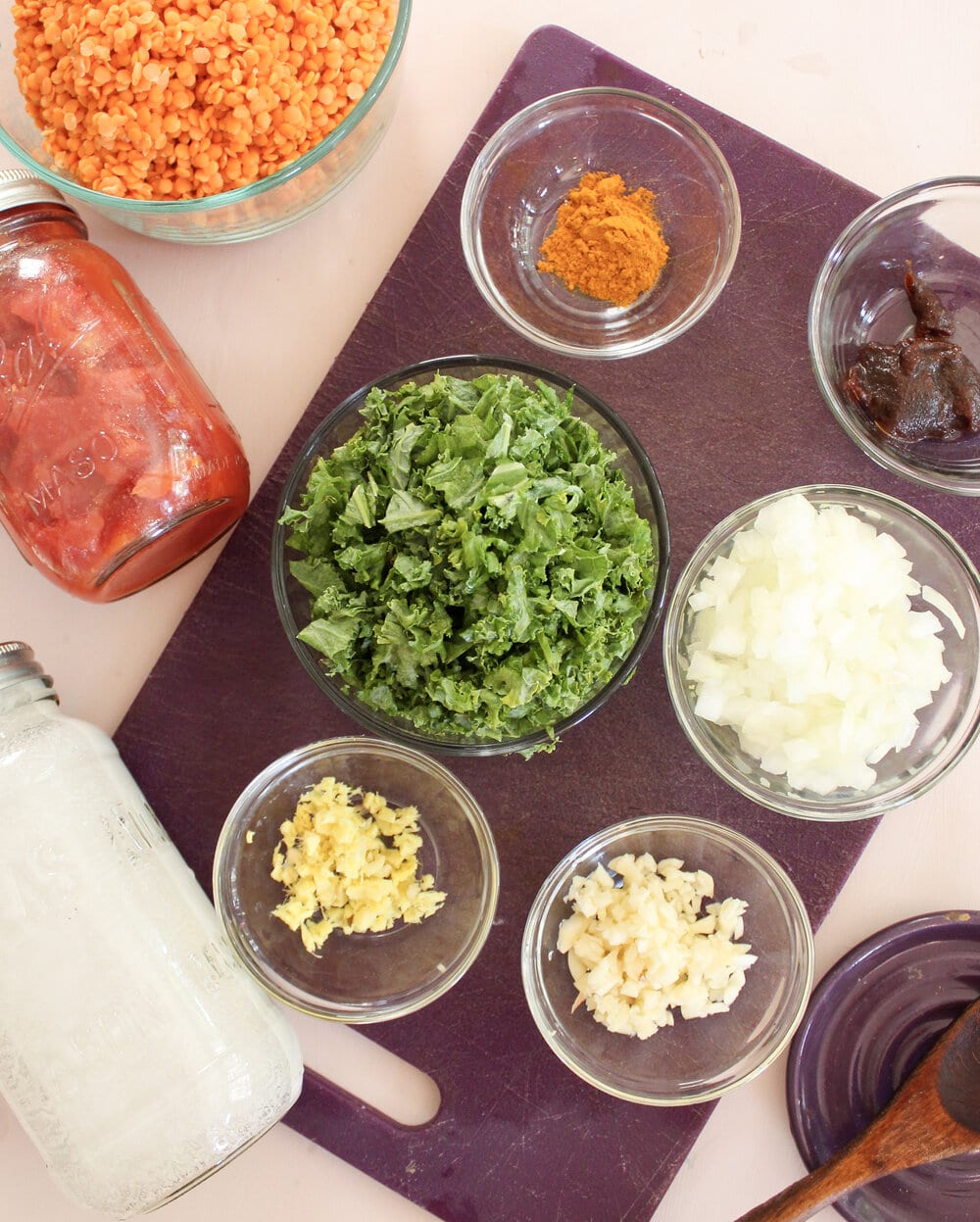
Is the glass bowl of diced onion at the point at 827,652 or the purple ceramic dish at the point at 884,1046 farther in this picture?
the purple ceramic dish at the point at 884,1046

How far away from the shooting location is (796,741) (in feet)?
4.29

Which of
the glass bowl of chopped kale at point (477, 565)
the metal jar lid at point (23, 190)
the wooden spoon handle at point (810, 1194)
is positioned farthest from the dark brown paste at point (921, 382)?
the metal jar lid at point (23, 190)

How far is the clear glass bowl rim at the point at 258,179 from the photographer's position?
4.12 feet

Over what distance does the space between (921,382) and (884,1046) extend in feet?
3.30

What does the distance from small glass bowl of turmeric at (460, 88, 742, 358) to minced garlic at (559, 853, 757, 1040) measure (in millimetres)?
804

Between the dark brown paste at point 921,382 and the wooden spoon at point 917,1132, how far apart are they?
2.78 feet

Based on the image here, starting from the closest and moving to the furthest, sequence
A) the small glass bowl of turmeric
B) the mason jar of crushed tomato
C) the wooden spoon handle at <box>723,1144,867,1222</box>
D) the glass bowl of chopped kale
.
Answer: the glass bowl of chopped kale < the mason jar of crushed tomato < the wooden spoon handle at <box>723,1144,867,1222</box> < the small glass bowl of turmeric

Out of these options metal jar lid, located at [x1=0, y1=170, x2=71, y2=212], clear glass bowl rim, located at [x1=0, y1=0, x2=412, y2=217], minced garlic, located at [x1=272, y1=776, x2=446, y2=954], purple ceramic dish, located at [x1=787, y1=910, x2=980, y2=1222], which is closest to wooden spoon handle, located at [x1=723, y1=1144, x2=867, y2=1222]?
purple ceramic dish, located at [x1=787, y1=910, x2=980, y2=1222]

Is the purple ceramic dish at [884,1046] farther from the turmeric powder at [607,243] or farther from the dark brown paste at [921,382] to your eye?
the turmeric powder at [607,243]

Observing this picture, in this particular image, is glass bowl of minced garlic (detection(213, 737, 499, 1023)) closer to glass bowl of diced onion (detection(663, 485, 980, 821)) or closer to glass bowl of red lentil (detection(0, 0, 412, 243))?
glass bowl of diced onion (detection(663, 485, 980, 821))

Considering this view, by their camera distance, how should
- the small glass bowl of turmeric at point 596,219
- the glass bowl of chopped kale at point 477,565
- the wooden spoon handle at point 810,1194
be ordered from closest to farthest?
the glass bowl of chopped kale at point 477,565 < the wooden spoon handle at point 810,1194 < the small glass bowl of turmeric at point 596,219

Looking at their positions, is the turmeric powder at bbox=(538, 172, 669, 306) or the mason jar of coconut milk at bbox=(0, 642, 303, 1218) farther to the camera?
the turmeric powder at bbox=(538, 172, 669, 306)

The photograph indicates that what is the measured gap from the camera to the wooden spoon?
1369 millimetres

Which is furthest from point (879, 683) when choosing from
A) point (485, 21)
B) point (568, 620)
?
point (485, 21)
